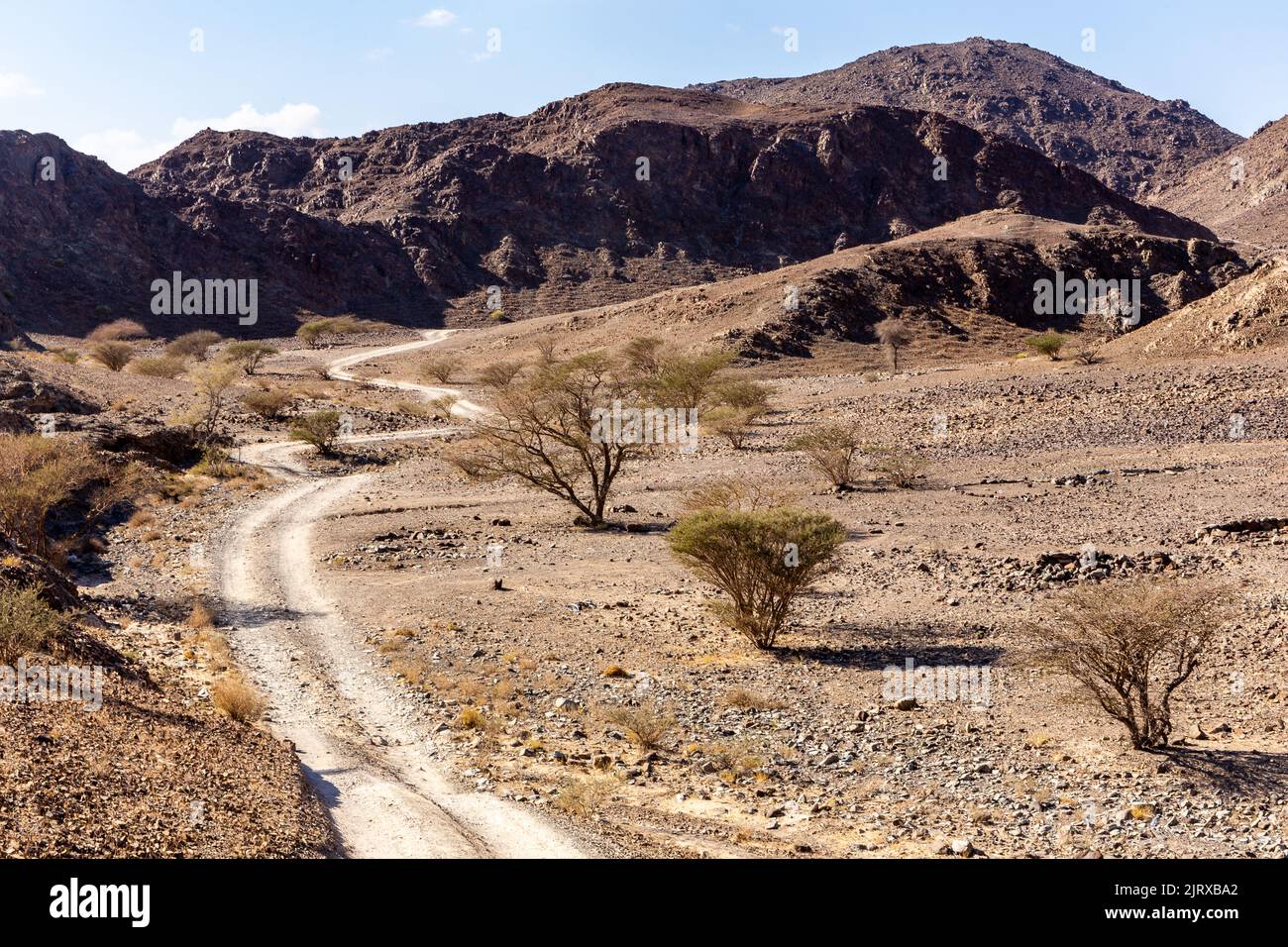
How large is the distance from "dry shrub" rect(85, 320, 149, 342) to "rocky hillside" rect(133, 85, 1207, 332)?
27125 millimetres

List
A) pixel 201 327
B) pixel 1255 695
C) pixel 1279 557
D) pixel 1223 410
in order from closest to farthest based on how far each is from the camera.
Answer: pixel 1255 695, pixel 1279 557, pixel 1223 410, pixel 201 327

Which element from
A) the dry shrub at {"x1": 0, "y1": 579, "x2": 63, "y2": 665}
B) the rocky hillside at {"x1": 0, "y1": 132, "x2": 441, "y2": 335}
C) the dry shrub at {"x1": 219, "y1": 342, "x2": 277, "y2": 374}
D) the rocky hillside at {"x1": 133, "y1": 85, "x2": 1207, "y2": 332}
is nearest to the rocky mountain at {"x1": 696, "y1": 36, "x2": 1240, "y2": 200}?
the rocky hillside at {"x1": 133, "y1": 85, "x2": 1207, "y2": 332}

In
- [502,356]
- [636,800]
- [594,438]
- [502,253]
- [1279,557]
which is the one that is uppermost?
[502,253]

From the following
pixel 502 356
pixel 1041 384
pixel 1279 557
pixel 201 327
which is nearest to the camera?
pixel 1279 557

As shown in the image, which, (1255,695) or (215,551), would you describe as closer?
(1255,695)

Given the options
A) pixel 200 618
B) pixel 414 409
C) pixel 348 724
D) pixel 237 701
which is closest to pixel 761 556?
pixel 348 724

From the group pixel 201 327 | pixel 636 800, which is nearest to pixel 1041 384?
pixel 636 800

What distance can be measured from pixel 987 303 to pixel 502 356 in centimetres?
3323

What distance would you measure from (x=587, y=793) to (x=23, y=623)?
20.2ft

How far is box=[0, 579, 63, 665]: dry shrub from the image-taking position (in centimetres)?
1032

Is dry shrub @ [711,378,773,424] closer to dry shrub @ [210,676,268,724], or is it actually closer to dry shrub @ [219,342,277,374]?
dry shrub @ [210,676,268,724]

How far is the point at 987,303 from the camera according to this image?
229 feet

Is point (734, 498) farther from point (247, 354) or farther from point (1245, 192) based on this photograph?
point (1245, 192)

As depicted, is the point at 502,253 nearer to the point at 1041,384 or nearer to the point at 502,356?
the point at 502,356
